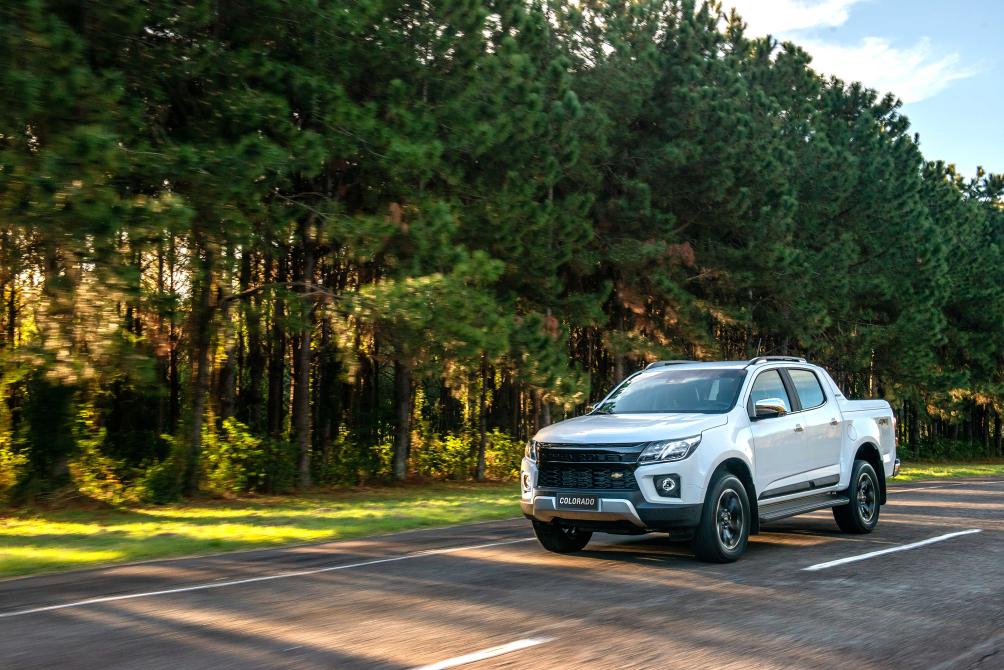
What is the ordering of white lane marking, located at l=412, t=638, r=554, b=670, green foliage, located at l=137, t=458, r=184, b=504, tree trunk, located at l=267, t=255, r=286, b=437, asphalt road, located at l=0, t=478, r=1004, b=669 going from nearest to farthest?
white lane marking, located at l=412, t=638, r=554, b=670, asphalt road, located at l=0, t=478, r=1004, b=669, green foliage, located at l=137, t=458, r=184, b=504, tree trunk, located at l=267, t=255, r=286, b=437

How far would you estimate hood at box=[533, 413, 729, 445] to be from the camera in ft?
31.6

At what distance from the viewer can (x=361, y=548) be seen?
1209 cm

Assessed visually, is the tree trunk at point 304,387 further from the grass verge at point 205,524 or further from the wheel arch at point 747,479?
the wheel arch at point 747,479

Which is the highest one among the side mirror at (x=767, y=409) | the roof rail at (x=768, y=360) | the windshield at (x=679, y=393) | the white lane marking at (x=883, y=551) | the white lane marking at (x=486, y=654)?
the roof rail at (x=768, y=360)

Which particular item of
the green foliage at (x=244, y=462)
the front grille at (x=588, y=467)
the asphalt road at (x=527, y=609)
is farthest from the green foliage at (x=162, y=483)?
the front grille at (x=588, y=467)

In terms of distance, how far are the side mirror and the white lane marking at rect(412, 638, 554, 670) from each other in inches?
191

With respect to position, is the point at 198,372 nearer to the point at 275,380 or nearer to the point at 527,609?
the point at 527,609

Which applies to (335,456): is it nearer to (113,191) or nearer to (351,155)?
(351,155)

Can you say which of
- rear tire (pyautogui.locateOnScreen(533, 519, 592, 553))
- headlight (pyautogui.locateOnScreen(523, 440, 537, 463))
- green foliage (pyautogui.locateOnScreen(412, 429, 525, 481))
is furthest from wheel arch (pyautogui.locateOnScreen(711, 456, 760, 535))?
green foliage (pyautogui.locateOnScreen(412, 429, 525, 481))

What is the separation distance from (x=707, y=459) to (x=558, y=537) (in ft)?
6.87

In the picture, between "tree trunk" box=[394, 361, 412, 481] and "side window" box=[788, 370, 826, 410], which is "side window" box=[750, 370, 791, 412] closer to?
"side window" box=[788, 370, 826, 410]

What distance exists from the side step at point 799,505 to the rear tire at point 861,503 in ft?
0.70

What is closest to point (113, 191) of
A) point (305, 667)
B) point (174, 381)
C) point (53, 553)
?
point (53, 553)

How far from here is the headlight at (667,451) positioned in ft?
31.0
